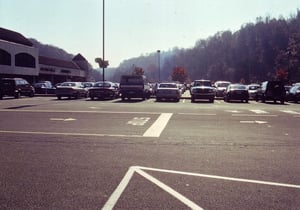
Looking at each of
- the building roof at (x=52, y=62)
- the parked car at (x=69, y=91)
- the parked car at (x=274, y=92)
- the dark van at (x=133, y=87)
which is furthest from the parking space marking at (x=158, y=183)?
the building roof at (x=52, y=62)

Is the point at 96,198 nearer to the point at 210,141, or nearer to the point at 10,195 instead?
the point at 10,195

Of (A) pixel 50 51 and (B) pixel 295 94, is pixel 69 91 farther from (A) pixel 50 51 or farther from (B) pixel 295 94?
(A) pixel 50 51

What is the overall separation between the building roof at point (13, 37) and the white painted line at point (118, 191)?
57260mm

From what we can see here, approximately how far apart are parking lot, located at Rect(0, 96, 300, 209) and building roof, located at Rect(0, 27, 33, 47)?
52.2m

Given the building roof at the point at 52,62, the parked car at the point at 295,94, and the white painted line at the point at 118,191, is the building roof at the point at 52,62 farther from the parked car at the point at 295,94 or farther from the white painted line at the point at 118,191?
the white painted line at the point at 118,191

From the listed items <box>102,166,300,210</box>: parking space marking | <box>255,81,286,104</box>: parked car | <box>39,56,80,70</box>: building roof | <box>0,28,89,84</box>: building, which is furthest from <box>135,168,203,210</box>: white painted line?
<box>39,56,80,70</box>: building roof

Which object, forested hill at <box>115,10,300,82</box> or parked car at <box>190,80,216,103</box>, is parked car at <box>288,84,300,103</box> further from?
forested hill at <box>115,10,300,82</box>

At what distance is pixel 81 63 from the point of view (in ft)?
355

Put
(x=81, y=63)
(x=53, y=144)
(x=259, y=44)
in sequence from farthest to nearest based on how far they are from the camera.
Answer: (x=259, y=44)
(x=81, y=63)
(x=53, y=144)

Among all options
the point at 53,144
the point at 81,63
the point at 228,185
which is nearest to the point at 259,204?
the point at 228,185

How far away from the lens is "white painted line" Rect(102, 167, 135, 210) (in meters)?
4.73

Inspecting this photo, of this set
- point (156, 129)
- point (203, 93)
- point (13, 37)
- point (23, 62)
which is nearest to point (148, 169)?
point (156, 129)

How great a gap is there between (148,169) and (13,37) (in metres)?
61.2

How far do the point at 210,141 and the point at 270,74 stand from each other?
108m
